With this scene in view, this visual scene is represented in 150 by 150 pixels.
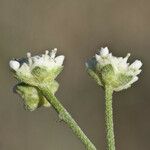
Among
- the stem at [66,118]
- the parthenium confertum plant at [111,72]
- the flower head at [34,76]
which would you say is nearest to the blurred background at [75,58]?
the parthenium confertum plant at [111,72]

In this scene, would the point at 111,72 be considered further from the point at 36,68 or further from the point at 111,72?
the point at 36,68

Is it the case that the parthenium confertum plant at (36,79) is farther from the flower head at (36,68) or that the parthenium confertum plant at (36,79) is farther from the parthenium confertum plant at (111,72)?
the parthenium confertum plant at (111,72)

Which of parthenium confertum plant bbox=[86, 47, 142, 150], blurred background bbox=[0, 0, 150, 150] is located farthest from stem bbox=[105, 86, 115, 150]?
blurred background bbox=[0, 0, 150, 150]

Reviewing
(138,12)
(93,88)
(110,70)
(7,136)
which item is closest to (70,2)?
(138,12)

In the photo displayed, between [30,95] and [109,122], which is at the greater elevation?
[30,95]

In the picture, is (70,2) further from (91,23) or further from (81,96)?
(81,96)

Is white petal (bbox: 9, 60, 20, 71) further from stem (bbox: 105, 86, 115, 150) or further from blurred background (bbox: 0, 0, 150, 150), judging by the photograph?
blurred background (bbox: 0, 0, 150, 150)

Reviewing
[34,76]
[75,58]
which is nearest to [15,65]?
[34,76]
